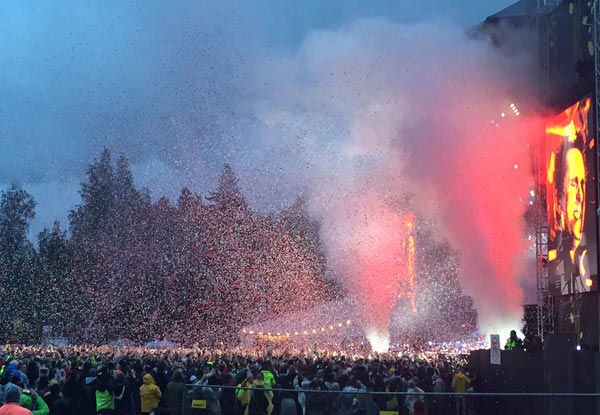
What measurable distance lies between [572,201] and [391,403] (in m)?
10.6

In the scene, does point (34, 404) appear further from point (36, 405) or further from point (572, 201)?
point (572, 201)

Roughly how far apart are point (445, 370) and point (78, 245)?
4091cm

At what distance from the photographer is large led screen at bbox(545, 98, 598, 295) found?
17.1 meters

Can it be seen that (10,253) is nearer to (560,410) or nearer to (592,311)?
(592,311)

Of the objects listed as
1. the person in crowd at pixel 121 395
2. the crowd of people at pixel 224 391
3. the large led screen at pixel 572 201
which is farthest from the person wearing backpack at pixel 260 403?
the large led screen at pixel 572 201

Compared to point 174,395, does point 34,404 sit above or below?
below

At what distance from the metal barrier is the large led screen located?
7.55m

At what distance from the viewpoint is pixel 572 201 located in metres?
18.5

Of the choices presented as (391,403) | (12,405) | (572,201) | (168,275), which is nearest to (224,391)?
(391,403)

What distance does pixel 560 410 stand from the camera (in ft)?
32.8

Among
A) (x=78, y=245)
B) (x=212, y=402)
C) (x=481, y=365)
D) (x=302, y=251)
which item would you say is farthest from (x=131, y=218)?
(x=212, y=402)

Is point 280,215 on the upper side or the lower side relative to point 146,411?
upper

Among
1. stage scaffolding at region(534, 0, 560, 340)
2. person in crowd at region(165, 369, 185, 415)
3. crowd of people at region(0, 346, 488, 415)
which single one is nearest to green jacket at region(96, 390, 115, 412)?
crowd of people at region(0, 346, 488, 415)

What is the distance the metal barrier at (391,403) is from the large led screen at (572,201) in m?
7.55
